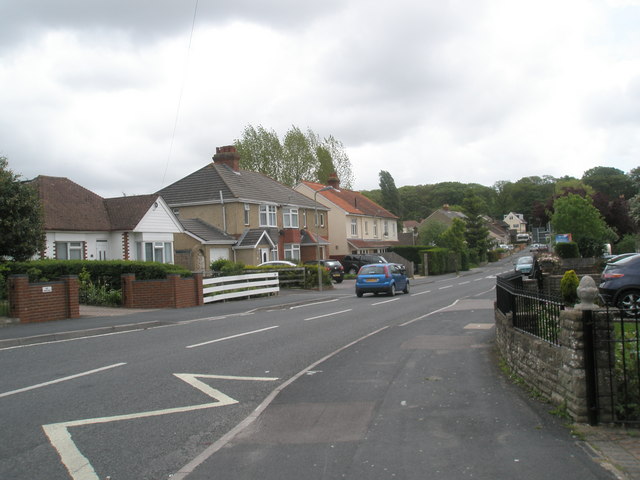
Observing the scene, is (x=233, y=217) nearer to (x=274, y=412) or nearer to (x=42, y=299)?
(x=42, y=299)

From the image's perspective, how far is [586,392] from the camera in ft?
19.9

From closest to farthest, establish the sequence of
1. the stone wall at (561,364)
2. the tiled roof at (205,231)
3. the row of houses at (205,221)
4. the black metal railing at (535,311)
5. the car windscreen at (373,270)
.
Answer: the stone wall at (561,364) < the black metal railing at (535,311) < the car windscreen at (373,270) < the row of houses at (205,221) < the tiled roof at (205,231)

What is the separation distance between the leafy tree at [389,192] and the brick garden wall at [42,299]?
303 feet

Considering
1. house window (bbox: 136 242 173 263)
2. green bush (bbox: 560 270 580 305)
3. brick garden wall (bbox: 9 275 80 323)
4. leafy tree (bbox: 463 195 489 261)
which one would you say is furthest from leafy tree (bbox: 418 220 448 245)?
brick garden wall (bbox: 9 275 80 323)

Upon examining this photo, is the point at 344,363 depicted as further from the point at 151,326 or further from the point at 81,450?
the point at 151,326

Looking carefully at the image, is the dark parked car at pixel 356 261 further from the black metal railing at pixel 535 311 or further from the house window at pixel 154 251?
the black metal railing at pixel 535 311

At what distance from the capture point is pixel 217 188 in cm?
4375

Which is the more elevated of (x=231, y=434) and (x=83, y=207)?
(x=83, y=207)

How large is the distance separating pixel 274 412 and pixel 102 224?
95.9ft

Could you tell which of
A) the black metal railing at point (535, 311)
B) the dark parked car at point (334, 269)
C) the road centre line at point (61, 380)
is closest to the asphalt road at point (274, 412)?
the road centre line at point (61, 380)

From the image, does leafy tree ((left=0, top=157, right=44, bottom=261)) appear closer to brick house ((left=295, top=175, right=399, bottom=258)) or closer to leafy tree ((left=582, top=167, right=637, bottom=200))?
brick house ((left=295, top=175, right=399, bottom=258))

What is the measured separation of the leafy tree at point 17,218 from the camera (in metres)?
22.2

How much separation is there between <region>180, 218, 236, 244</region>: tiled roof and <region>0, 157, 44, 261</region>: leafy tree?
52.3 ft

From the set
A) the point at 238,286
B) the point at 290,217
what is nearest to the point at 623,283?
the point at 238,286
